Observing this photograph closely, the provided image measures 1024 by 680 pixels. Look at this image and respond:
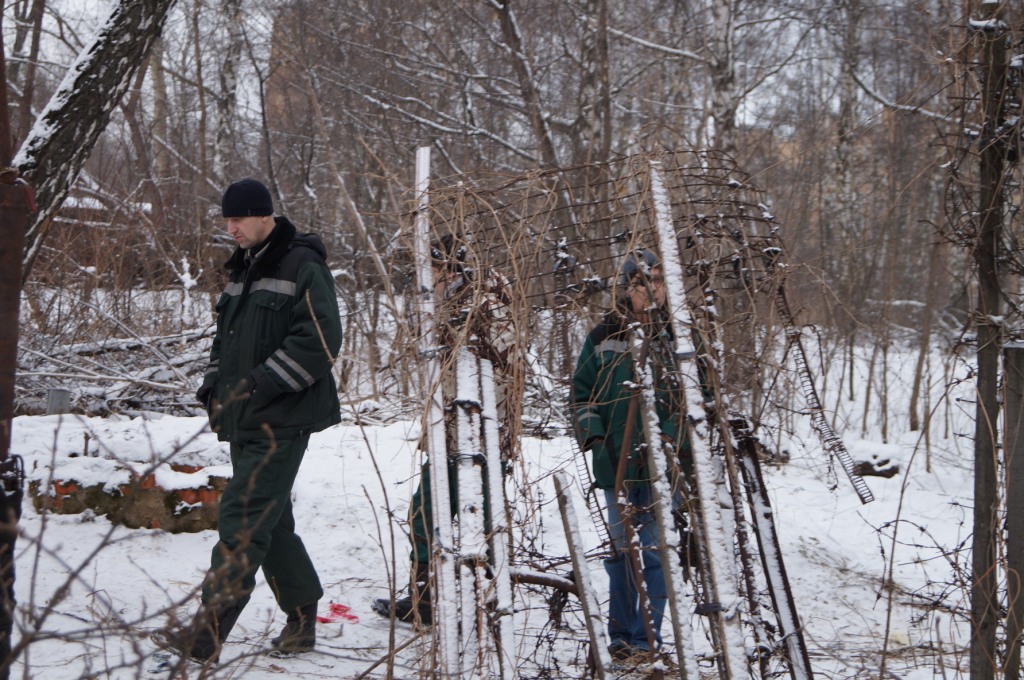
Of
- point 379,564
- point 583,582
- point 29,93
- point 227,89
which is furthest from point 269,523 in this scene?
point 227,89

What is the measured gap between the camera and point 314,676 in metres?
3.62

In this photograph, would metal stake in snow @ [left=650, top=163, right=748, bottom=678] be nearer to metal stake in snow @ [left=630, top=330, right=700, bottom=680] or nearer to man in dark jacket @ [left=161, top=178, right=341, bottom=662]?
metal stake in snow @ [left=630, top=330, right=700, bottom=680]

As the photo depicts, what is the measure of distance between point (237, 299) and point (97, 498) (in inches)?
94.7

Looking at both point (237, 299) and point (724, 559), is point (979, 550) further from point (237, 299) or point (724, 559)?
point (237, 299)

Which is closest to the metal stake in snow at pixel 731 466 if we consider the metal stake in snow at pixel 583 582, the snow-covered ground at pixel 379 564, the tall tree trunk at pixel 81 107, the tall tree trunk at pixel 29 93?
the snow-covered ground at pixel 379 564

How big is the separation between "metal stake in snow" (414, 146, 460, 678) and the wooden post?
6.33 feet

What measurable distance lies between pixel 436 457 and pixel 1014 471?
6.66 feet

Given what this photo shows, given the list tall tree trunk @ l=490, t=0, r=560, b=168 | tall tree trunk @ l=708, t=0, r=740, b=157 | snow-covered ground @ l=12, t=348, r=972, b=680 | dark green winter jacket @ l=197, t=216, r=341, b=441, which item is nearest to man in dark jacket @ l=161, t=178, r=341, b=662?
dark green winter jacket @ l=197, t=216, r=341, b=441

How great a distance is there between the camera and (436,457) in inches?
121

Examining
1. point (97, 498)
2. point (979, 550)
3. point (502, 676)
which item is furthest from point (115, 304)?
point (979, 550)

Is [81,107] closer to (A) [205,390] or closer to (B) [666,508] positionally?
(A) [205,390]

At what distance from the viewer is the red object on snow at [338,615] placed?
14.5 ft

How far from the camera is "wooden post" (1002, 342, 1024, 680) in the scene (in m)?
3.20

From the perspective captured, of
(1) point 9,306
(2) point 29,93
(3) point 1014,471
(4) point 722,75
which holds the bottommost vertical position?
(3) point 1014,471
